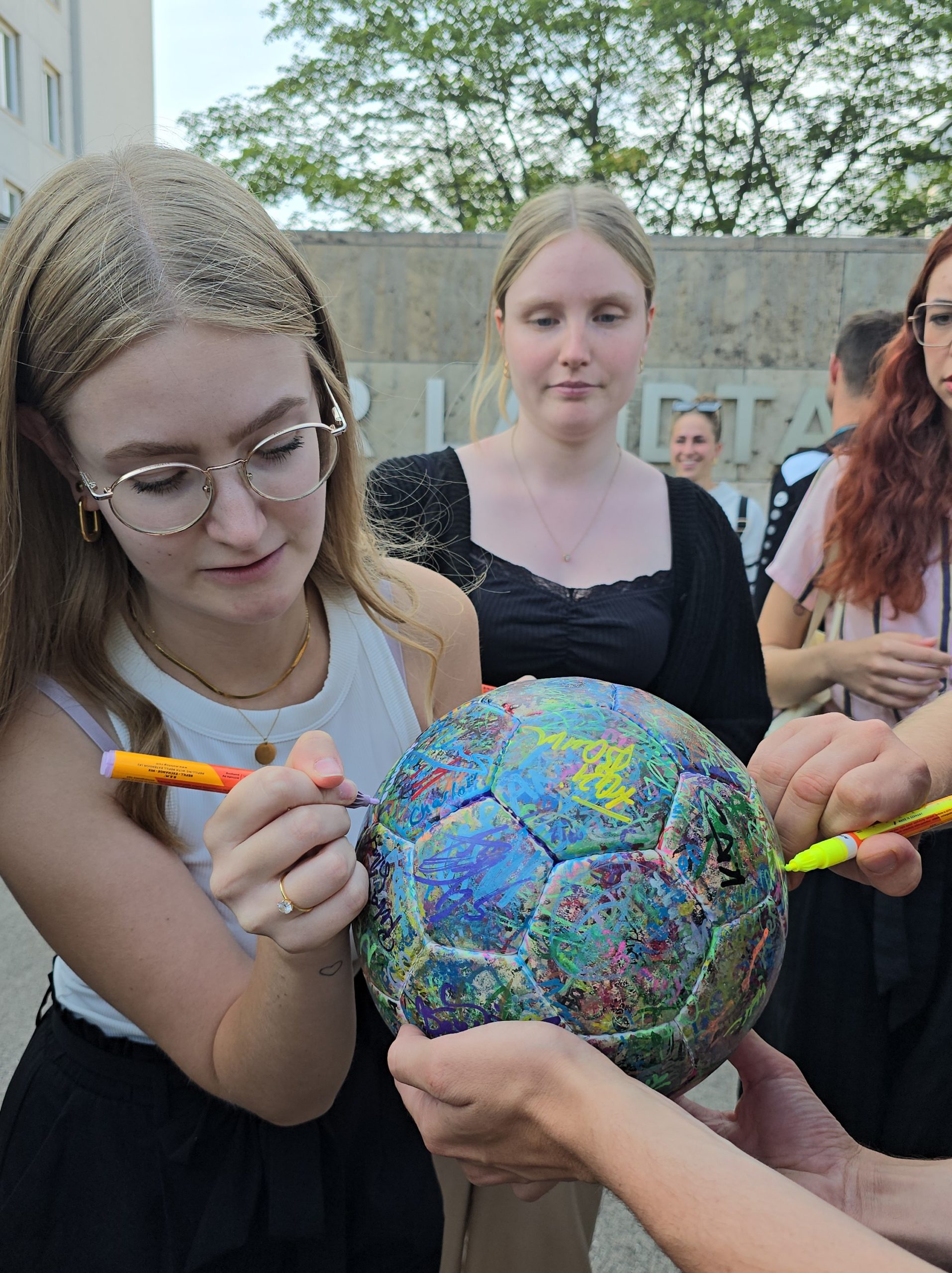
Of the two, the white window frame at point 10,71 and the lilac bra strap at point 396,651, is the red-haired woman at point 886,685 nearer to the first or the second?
the lilac bra strap at point 396,651

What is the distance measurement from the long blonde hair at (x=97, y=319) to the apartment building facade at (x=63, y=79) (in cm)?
1527

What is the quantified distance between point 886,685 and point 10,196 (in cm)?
1933

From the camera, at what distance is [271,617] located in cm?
161

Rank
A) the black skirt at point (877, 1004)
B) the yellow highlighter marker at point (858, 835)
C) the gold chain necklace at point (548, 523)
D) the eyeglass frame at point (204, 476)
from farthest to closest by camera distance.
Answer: the gold chain necklace at point (548, 523) < the black skirt at point (877, 1004) < the eyeglass frame at point (204, 476) < the yellow highlighter marker at point (858, 835)

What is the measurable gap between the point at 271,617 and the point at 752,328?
9.27 m

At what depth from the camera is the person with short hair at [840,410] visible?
11.8 feet

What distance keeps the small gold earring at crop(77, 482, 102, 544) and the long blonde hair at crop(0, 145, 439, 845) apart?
4cm

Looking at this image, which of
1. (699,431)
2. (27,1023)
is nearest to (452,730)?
(27,1023)

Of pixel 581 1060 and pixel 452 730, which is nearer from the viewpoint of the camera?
pixel 581 1060

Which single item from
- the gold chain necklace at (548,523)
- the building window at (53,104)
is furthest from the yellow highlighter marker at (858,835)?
the building window at (53,104)

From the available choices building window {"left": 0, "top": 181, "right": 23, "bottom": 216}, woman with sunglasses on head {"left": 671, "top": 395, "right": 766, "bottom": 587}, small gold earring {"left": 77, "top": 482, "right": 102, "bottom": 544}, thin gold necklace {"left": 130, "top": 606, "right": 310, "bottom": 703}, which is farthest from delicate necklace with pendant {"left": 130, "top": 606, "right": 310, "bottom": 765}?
building window {"left": 0, "top": 181, "right": 23, "bottom": 216}

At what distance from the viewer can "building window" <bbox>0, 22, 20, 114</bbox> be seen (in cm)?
1711

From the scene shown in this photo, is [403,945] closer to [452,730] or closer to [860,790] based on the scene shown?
[452,730]

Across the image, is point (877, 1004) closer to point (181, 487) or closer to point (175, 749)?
point (175, 749)
